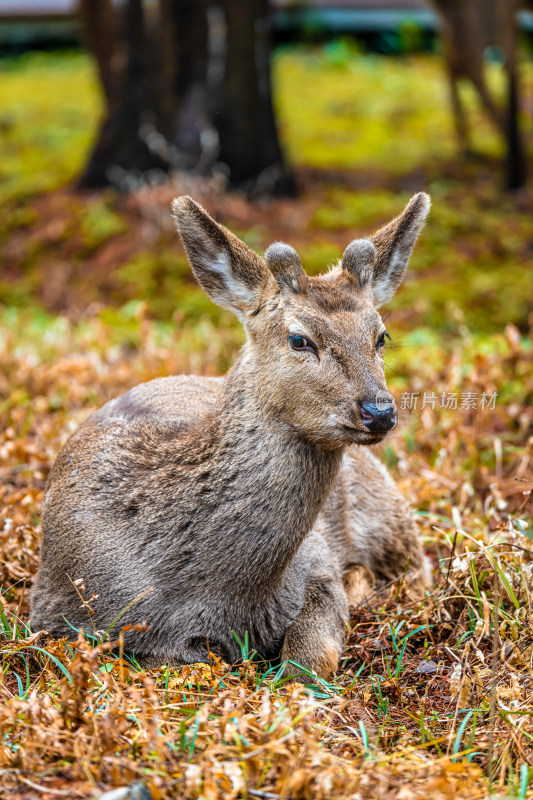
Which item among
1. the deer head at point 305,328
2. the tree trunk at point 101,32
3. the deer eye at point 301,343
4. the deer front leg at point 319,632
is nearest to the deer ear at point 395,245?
the deer head at point 305,328

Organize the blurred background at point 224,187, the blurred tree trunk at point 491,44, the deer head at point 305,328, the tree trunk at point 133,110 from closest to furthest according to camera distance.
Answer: the deer head at point 305,328 → the blurred background at point 224,187 → the tree trunk at point 133,110 → the blurred tree trunk at point 491,44

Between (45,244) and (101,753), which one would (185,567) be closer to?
(101,753)

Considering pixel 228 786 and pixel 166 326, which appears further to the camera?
pixel 166 326

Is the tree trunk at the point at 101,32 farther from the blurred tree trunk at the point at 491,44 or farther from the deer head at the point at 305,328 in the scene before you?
the deer head at the point at 305,328

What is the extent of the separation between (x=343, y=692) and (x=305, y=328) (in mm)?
1453

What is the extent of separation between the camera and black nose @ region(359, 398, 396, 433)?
137 inches

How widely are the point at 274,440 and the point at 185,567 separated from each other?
0.62 meters

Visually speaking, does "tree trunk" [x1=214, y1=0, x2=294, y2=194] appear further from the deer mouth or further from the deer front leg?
the deer mouth

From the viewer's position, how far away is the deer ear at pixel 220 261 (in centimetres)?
392

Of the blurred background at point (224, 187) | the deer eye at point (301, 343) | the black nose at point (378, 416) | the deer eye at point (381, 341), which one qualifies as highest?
the deer eye at point (301, 343)

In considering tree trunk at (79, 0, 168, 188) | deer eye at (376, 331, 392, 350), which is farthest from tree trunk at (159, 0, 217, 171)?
deer eye at (376, 331, 392, 350)

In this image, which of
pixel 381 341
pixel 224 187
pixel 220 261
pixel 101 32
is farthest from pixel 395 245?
pixel 101 32

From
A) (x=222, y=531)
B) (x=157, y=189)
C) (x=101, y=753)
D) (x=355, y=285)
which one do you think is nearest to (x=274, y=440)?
(x=222, y=531)

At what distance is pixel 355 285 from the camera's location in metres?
4.02
